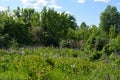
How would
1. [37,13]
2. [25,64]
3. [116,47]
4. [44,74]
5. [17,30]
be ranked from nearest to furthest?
[44,74] → [25,64] → [116,47] → [17,30] → [37,13]

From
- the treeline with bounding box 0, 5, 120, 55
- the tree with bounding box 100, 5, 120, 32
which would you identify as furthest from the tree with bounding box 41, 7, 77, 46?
the tree with bounding box 100, 5, 120, 32

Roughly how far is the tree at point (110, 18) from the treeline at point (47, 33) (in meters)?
20.5

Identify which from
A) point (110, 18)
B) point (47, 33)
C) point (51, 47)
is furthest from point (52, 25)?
point (110, 18)

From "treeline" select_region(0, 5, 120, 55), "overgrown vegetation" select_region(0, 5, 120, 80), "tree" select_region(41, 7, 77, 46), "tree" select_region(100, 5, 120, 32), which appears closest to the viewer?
"overgrown vegetation" select_region(0, 5, 120, 80)

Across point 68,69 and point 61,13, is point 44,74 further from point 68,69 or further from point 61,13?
point 61,13

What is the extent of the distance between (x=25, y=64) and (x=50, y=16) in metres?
27.0

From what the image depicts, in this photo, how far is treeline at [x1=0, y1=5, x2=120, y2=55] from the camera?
25.6 m

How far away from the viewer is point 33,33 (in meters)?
33.6

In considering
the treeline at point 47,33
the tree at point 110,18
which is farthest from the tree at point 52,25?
the tree at point 110,18

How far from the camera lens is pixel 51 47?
26.9 m

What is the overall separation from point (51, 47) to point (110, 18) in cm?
4158

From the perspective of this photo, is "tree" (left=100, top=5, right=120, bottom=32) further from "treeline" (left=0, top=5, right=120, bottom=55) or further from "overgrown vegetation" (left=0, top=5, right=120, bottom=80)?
"treeline" (left=0, top=5, right=120, bottom=55)

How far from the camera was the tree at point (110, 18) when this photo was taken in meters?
64.2

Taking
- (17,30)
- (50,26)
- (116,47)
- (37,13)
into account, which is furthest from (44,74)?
(37,13)
